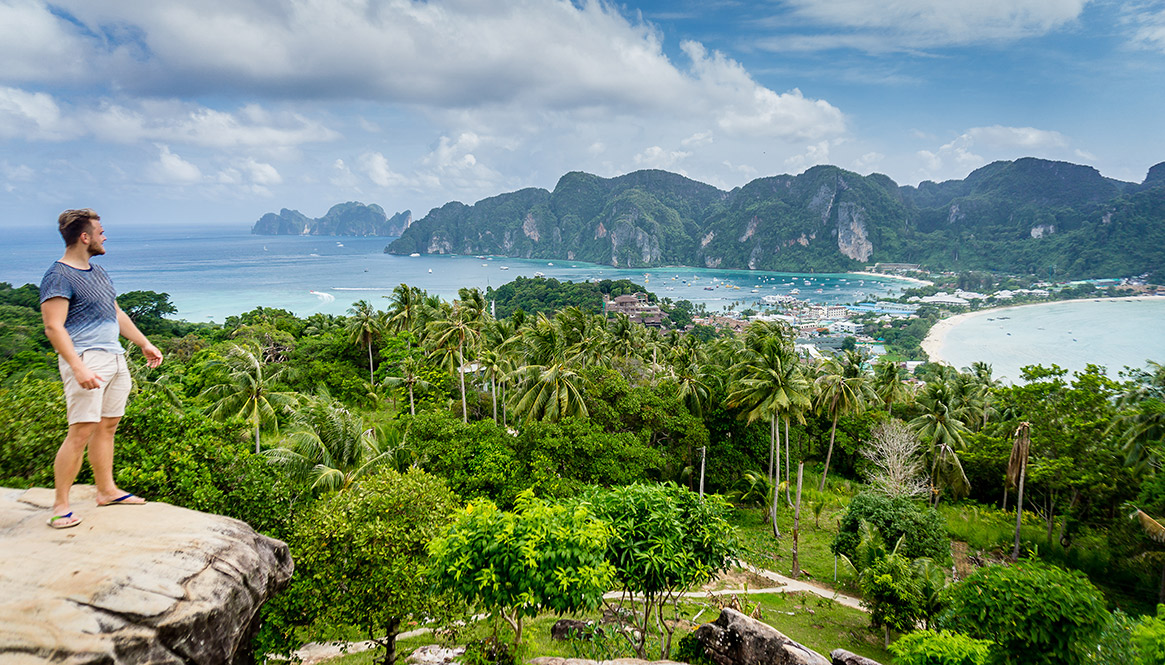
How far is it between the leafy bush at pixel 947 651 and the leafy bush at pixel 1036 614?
21.9 inches

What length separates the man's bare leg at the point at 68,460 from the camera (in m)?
4.63

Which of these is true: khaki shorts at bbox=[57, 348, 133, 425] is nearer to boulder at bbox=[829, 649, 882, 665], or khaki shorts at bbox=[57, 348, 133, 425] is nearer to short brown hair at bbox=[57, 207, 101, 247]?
short brown hair at bbox=[57, 207, 101, 247]

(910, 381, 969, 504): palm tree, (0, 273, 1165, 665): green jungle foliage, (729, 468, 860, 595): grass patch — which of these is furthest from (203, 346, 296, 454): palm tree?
(910, 381, 969, 504): palm tree

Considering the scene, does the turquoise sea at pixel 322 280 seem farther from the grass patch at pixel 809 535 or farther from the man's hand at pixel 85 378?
the man's hand at pixel 85 378

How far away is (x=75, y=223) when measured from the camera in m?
4.60

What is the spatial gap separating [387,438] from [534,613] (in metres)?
15.5

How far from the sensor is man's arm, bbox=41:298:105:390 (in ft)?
14.1

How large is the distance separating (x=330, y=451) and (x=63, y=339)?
12968 millimetres

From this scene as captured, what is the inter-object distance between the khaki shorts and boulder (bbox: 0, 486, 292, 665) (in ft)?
3.68

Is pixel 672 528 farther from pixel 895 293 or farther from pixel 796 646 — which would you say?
pixel 895 293

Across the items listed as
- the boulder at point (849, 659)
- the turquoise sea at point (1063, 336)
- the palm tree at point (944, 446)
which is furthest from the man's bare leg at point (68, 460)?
the turquoise sea at point (1063, 336)

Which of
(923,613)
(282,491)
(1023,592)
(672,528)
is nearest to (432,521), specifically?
(282,491)

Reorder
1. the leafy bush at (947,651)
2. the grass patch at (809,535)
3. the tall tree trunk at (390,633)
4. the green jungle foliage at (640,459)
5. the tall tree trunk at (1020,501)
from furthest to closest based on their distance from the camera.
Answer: the tall tree trunk at (1020,501)
the grass patch at (809,535)
the leafy bush at (947,651)
the tall tree trunk at (390,633)
the green jungle foliage at (640,459)

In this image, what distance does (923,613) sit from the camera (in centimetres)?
1305
